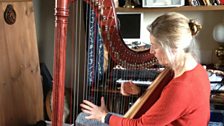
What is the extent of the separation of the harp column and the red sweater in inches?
10.9

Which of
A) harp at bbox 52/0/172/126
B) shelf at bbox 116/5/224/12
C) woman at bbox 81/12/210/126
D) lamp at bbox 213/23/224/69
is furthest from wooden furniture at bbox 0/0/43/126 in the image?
lamp at bbox 213/23/224/69

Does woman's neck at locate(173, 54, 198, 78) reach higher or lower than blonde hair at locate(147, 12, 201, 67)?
lower

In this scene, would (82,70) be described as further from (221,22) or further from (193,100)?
(193,100)

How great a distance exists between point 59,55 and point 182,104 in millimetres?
479

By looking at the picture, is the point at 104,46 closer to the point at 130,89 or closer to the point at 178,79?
the point at 130,89

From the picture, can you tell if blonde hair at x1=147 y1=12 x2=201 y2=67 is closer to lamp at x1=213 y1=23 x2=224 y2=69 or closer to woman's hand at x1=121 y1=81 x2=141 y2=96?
woman's hand at x1=121 y1=81 x2=141 y2=96

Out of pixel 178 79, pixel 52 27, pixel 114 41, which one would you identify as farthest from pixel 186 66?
pixel 52 27

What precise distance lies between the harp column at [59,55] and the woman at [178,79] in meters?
0.27

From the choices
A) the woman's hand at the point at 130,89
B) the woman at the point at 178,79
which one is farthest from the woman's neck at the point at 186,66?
the woman's hand at the point at 130,89

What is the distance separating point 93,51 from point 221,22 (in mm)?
1167

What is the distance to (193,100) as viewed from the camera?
3.97 ft

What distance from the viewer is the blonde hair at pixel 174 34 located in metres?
1.19

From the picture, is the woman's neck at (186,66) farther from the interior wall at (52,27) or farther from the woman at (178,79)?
the interior wall at (52,27)

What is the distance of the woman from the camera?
119 centimetres
